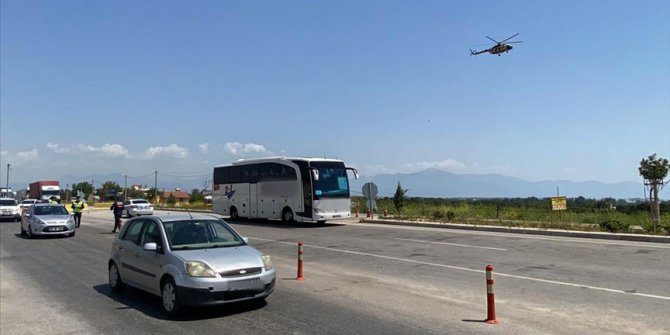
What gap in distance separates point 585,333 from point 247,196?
25327 millimetres

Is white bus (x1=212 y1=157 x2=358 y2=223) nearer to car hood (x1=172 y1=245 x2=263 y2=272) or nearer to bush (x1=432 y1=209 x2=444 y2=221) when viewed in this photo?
bush (x1=432 y1=209 x2=444 y2=221)

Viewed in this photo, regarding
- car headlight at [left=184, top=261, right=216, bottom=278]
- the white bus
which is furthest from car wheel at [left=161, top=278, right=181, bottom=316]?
the white bus

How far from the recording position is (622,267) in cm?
1196

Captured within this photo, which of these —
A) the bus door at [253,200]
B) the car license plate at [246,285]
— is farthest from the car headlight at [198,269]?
the bus door at [253,200]

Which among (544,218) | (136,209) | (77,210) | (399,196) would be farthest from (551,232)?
(136,209)

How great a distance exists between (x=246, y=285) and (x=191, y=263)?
0.82 m

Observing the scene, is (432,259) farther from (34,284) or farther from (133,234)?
(34,284)

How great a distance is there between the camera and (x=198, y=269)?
7438 millimetres

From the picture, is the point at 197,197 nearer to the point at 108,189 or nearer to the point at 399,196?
the point at 399,196

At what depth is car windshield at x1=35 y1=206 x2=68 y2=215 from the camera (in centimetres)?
2259

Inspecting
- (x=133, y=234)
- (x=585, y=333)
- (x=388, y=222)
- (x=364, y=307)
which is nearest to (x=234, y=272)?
(x=364, y=307)

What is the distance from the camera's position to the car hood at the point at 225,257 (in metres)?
7.54

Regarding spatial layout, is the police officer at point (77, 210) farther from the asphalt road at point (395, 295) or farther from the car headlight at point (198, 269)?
the car headlight at point (198, 269)

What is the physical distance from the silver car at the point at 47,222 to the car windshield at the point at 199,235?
15.6m
